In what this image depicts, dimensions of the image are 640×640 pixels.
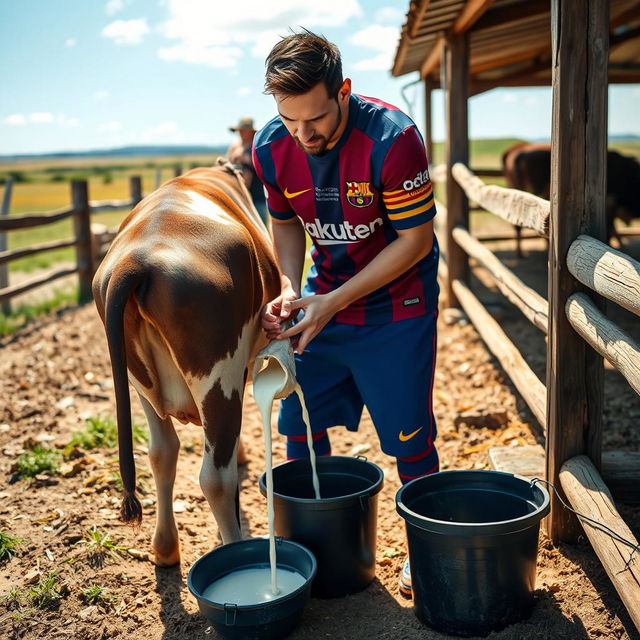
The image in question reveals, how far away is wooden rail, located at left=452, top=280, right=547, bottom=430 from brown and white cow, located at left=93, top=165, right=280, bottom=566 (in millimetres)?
1467

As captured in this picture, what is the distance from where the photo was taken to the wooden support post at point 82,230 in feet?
34.4

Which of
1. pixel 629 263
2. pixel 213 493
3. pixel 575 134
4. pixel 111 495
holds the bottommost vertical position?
pixel 111 495

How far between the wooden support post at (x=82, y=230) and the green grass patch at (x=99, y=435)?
5.75 meters

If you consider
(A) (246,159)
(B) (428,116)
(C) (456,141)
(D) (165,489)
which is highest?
(B) (428,116)

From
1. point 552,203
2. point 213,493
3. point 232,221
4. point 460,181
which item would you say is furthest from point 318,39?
point 460,181

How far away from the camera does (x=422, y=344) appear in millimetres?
3092

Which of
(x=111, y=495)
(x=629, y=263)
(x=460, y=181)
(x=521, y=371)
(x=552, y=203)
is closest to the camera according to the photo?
(x=629, y=263)

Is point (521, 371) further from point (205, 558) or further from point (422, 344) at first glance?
point (205, 558)

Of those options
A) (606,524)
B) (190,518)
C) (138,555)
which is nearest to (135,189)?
(190,518)

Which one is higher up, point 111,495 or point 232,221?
point 232,221

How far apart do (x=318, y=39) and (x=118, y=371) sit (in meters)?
1.36

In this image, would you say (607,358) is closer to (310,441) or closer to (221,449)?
(310,441)

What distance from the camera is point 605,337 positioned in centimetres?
276

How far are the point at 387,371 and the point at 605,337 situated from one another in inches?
32.2
